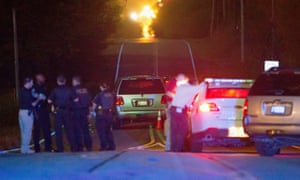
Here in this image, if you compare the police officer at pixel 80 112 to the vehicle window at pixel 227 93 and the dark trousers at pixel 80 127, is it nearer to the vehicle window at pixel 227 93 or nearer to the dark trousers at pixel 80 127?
the dark trousers at pixel 80 127

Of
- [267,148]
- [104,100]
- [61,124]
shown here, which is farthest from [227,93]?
[61,124]

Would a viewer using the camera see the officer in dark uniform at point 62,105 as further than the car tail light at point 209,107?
Yes

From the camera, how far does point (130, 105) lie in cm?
2144

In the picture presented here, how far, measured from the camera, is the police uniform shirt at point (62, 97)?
14.3 m

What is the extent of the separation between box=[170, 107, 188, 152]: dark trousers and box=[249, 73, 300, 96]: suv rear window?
1.99 metres

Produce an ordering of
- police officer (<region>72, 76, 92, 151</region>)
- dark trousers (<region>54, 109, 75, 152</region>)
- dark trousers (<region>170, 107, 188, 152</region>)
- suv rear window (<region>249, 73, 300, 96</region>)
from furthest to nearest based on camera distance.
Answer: police officer (<region>72, 76, 92, 151</region>)
dark trousers (<region>54, 109, 75, 152</region>)
dark trousers (<region>170, 107, 188, 152</region>)
suv rear window (<region>249, 73, 300, 96</region>)

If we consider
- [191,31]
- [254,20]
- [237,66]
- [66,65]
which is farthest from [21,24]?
[191,31]

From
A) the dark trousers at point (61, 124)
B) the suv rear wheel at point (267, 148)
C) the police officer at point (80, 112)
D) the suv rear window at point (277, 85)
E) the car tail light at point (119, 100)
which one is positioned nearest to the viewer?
the suv rear window at point (277, 85)

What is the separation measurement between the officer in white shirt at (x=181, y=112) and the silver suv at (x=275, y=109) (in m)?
1.65

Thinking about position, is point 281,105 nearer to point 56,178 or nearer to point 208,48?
point 56,178

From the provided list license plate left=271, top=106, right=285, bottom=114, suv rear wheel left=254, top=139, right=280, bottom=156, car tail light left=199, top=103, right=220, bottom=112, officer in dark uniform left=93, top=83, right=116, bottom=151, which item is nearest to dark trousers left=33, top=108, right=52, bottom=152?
officer in dark uniform left=93, top=83, right=116, bottom=151

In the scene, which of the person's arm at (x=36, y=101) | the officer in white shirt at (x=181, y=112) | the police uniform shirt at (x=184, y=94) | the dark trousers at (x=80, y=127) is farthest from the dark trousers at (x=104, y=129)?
the police uniform shirt at (x=184, y=94)

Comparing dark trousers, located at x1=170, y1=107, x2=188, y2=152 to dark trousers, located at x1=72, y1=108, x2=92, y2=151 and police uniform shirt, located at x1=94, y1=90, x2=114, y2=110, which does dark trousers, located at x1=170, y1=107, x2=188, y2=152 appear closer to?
police uniform shirt, located at x1=94, y1=90, x2=114, y2=110

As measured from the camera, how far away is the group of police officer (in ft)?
47.1
